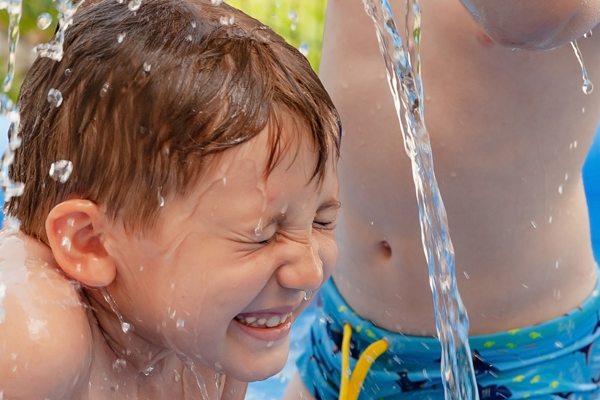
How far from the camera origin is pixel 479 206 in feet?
6.25

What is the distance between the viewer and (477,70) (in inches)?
72.5

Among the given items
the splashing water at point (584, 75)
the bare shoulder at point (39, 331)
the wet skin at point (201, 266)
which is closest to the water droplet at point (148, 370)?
the wet skin at point (201, 266)

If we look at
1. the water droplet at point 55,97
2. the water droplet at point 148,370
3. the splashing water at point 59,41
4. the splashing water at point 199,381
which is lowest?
the splashing water at point 199,381

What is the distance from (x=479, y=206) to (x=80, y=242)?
2.97 feet

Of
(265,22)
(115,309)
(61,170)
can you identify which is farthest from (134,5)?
(265,22)

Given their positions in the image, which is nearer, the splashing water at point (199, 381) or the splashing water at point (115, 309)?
the splashing water at point (115, 309)

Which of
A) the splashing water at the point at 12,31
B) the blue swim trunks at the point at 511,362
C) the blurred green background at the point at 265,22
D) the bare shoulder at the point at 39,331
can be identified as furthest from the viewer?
the blurred green background at the point at 265,22

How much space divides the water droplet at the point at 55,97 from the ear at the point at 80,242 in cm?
16

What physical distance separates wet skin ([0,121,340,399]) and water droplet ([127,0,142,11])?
12.7 inches

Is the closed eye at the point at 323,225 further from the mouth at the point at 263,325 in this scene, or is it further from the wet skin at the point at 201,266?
the mouth at the point at 263,325

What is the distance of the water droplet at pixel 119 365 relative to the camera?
4.96ft

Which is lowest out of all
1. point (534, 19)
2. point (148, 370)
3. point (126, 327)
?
point (148, 370)

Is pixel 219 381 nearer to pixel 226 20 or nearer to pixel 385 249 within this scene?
pixel 385 249

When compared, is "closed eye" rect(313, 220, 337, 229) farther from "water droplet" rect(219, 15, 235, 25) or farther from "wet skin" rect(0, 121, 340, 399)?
"water droplet" rect(219, 15, 235, 25)
